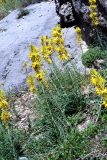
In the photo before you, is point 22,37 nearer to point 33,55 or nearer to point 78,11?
point 78,11

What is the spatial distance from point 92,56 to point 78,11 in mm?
1576

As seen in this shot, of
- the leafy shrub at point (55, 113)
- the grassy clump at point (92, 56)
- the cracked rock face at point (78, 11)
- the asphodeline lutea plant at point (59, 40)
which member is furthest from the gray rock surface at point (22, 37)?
the asphodeline lutea plant at point (59, 40)

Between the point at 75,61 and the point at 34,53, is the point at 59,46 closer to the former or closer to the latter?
the point at 34,53

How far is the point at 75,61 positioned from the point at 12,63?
6.02 feet

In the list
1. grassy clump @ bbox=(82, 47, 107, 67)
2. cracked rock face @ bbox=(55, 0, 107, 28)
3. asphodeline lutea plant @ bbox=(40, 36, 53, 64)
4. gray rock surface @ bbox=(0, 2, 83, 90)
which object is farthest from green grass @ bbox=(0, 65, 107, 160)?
gray rock surface @ bbox=(0, 2, 83, 90)

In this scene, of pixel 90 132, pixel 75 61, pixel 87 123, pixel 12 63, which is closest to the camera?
pixel 90 132

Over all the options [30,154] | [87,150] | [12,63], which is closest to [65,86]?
[30,154]

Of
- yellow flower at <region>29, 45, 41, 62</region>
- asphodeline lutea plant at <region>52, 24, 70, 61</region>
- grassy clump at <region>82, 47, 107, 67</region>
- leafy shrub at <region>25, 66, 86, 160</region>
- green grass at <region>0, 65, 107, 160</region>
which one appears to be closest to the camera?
yellow flower at <region>29, 45, 41, 62</region>

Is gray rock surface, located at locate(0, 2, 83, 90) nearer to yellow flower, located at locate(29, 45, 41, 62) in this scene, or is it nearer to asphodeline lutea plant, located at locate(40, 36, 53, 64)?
asphodeline lutea plant, located at locate(40, 36, 53, 64)

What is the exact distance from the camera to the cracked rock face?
8.90 meters

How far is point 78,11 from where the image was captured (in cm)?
985

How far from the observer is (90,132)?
5859mm

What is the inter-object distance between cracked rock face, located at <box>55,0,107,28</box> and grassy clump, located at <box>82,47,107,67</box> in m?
0.56

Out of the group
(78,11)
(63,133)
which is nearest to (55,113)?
(63,133)
